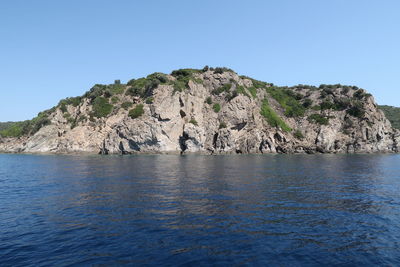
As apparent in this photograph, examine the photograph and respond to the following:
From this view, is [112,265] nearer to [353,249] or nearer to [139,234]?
[139,234]

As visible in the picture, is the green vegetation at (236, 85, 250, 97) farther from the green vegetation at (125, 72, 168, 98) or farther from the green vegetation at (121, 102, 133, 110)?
the green vegetation at (121, 102, 133, 110)

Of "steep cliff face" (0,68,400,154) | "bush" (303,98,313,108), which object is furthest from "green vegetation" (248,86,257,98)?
"bush" (303,98,313,108)

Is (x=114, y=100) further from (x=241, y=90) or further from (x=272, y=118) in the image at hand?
(x=272, y=118)

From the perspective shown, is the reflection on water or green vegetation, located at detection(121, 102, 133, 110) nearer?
the reflection on water

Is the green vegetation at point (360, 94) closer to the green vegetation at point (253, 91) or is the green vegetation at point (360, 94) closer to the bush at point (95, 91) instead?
the green vegetation at point (253, 91)

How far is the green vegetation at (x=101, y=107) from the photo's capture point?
99875 mm

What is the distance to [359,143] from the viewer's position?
9694cm

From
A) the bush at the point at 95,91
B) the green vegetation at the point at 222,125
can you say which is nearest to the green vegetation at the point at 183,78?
the green vegetation at the point at 222,125

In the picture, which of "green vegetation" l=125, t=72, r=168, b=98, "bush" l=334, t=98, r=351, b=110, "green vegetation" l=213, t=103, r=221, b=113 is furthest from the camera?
"bush" l=334, t=98, r=351, b=110

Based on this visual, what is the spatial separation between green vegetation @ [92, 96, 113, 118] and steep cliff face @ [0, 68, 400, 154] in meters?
0.37

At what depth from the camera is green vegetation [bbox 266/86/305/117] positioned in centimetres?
11178

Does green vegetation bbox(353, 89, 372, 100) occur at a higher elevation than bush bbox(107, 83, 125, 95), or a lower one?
lower

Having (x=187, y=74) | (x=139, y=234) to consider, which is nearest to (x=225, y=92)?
(x=187, y=74)

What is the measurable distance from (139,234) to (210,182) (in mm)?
17355
